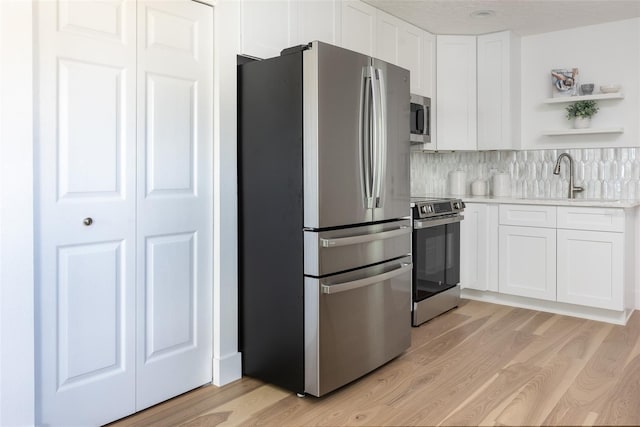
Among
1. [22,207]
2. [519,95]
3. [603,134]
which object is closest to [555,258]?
[603,134]

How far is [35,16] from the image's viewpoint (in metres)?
1.97

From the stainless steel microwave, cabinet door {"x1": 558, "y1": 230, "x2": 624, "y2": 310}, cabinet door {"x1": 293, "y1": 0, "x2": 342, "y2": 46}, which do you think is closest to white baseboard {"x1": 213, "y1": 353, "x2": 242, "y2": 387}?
cabinet door {"x1": 293, "y1": 0, "x2": 342, "y2": 46}

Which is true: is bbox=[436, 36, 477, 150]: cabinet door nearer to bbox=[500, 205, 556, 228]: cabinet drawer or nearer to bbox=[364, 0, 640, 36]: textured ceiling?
bbox=[364, 0, 640, 36]: textured ceiling

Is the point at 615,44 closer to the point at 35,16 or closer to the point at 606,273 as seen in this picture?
the point at 606,273

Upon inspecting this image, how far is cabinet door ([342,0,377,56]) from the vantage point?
3.42 meters

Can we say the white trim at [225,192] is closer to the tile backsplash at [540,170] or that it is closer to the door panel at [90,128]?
the door panel at [90,128]

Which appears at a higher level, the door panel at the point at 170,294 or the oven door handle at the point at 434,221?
the oven door handle at the point at 434,221

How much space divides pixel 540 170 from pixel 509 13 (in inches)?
57.1

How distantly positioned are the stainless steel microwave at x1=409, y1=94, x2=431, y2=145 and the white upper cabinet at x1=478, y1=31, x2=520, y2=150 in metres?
0.54

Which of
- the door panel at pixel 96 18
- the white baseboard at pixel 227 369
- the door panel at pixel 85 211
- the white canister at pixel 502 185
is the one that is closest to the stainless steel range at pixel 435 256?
the white canister at pixel 502 185

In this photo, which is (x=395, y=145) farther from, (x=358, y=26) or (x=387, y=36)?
(x=387, y=36)

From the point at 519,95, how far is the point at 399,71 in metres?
2.25

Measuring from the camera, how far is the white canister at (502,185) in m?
4.70

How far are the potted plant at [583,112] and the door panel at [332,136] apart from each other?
2568 millimetres
